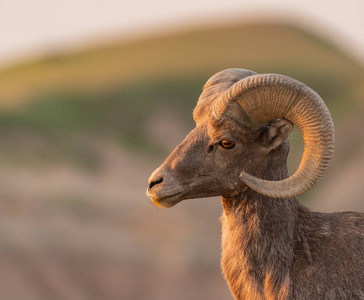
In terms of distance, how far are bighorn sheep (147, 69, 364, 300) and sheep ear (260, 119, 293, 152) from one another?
0.04 feet

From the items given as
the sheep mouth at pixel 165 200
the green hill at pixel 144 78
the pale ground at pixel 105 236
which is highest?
the green hill at pixel 144 78

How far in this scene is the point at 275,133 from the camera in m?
8.49

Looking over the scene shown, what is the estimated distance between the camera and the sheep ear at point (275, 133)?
845cm

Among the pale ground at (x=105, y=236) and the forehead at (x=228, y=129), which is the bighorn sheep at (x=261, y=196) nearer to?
the forehead at (x=228, y=129)

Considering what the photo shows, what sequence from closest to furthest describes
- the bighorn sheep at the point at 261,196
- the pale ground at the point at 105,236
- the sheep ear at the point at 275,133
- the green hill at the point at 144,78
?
the bighorn sheep at the point at 261,196 → the sheep ear at the point at 275,133 → the pale ground at the point at 105,236 → the green hill at the point at 144,78

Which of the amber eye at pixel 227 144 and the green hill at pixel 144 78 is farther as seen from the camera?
the green hill at pixel 144 78

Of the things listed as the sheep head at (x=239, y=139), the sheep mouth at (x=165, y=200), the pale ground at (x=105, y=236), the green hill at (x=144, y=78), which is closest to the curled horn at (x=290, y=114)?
the sheep head at (x=239, y=139)

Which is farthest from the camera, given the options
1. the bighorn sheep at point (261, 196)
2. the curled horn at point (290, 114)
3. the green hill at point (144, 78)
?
the green hill at point (144, 78)

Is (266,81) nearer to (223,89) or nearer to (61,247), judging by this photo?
(223,89)

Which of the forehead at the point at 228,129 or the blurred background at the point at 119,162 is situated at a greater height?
the blurred background at the point at 119,162

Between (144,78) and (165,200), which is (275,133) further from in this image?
(144,78)

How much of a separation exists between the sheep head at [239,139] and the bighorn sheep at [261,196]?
11mm

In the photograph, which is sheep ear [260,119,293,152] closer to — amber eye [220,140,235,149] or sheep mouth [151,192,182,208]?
amber eye [220,140,235,149]

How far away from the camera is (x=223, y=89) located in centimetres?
908
